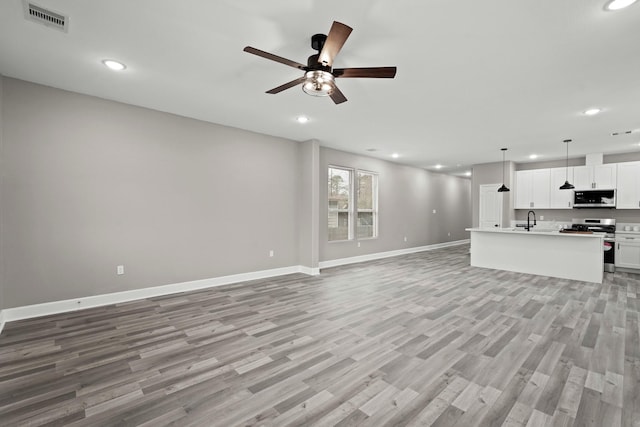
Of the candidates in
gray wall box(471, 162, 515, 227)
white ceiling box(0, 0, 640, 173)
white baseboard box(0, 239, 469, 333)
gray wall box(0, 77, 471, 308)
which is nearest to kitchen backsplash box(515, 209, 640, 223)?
gray wall box(471, 162, 515, 227)

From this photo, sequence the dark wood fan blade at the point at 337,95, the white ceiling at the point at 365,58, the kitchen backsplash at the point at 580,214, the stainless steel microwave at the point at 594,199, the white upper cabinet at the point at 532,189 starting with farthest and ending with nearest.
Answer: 1. the white upper cabinet at the point at 532,189
2. the kitchen backsplash at the point at 580,214
3. the stainless steel microwave at the point at 594,199
4. the dark wood fan blade at the point at 337,95
5. the white ceiling at the point at 365,58

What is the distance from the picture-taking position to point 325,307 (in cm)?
393

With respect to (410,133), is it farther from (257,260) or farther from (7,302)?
(7,302)

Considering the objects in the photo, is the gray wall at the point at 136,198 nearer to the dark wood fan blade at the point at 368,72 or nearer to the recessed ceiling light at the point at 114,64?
the recessed ceiling light at the point at 114,64

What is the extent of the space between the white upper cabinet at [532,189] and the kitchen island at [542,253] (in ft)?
7.79

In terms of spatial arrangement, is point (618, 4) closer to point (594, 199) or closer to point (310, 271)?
point (310, 271)

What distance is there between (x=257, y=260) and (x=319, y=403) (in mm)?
3908

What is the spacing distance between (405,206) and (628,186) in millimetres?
5089

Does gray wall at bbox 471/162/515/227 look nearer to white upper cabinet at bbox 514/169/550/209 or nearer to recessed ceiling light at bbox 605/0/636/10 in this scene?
white upper cabinet at bbox 514/169/550/209

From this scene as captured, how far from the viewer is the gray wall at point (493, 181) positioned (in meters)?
8.33

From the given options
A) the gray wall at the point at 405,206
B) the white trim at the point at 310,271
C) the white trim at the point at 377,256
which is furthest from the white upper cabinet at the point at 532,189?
the white trim at the point at 310,271

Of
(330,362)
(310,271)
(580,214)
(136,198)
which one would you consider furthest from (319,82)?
(580,214)

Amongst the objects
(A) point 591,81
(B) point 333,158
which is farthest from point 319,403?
(B) point 333,158

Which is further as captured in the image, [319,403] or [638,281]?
[638,281]
